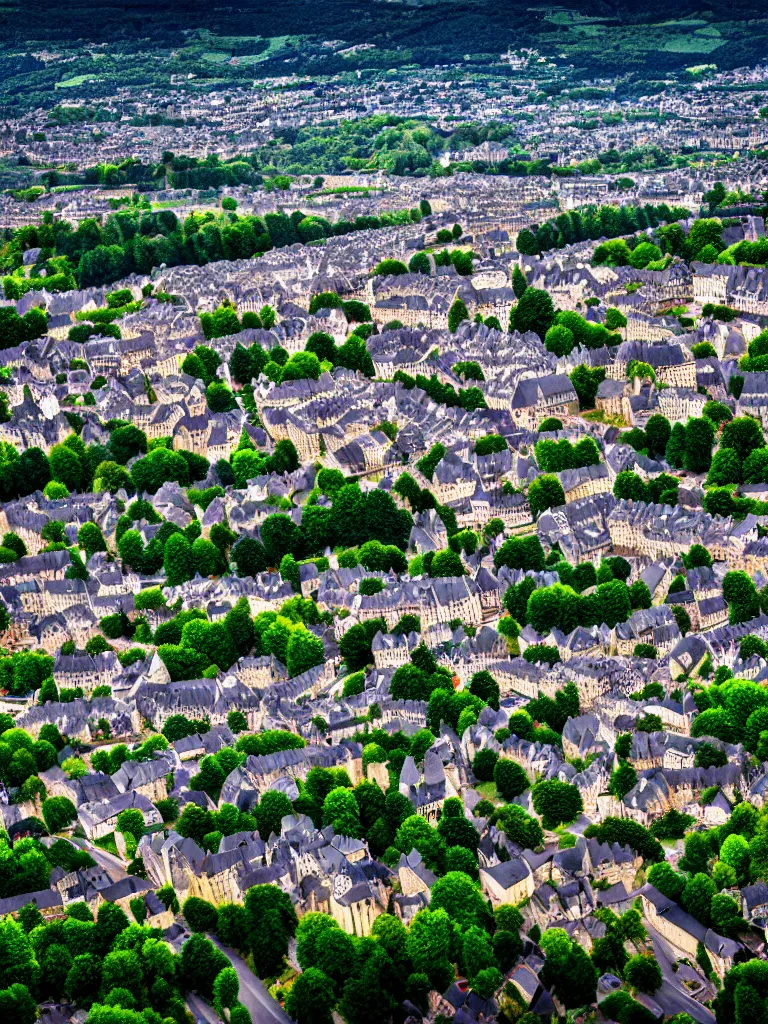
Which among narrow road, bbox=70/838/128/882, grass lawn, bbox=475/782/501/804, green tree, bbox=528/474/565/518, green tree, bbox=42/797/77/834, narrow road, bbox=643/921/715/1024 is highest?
green tree, bbox=528/474/565/518

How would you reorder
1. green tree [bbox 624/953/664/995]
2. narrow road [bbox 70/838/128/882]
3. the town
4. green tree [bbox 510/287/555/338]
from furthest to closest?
1. green tree [bbox 510/287/555/338]
2. narrow road [bbox 70/838/128/882]
3. the town
4. green tree [bbox 624/953/664/995]

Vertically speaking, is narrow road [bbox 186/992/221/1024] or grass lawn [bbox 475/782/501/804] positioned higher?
grass lawn [bbox 475/782/501/804]

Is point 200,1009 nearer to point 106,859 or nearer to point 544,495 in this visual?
point 106,859

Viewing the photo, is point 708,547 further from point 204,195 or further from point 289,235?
point 204,195

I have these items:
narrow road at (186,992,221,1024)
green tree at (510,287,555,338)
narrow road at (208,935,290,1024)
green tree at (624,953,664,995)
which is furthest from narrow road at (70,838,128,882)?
green tree at (510,287,555,338)

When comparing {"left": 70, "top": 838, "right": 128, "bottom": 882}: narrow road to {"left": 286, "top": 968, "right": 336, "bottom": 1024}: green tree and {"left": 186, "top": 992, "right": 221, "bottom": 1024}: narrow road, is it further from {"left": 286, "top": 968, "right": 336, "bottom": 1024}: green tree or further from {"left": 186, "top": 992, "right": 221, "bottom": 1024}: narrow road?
{"left": 286, "top": 968, "right": 336, "bottom": 1024}: green tree

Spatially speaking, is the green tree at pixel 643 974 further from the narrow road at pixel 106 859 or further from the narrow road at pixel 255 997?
the narrow road at pixel 106 859

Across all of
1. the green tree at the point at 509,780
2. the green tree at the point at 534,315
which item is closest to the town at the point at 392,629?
the green tree at the point at 509,780
